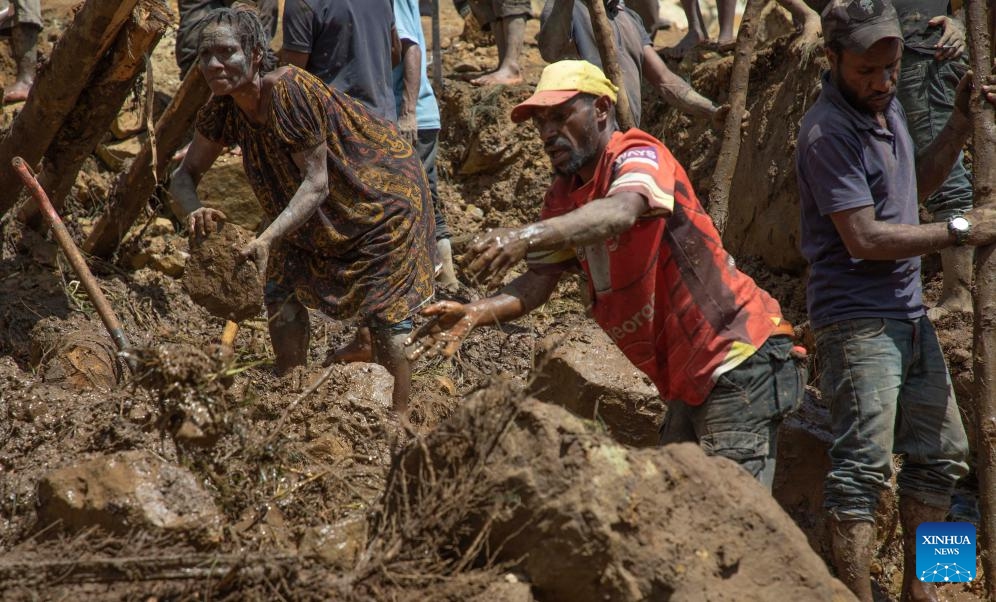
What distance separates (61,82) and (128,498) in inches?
135

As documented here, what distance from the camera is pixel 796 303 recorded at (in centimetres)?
657

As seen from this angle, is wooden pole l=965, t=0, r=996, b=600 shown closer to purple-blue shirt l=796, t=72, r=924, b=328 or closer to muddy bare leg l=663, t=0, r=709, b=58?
purple-blue shirt l=796, t=72, r=924, b=328

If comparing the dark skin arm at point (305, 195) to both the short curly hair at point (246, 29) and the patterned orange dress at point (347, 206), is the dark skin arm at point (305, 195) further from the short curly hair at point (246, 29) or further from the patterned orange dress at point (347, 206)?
the short curly hair at point (246, 29)

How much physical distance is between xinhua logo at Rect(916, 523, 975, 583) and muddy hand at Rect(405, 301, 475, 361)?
1.72 metres

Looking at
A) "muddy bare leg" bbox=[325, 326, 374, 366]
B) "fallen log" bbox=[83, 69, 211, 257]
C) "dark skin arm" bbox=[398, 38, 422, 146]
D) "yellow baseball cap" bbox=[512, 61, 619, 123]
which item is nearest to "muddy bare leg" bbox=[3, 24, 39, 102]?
"fallen log" bbox=[83, 69, 211, 257]

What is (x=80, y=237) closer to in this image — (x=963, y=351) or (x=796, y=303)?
(x=796, y=303)

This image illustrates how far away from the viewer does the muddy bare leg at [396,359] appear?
15.2 feet

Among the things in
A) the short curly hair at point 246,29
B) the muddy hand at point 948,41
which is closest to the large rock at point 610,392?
the short curly hair at point 246,29

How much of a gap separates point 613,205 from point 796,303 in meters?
3.93

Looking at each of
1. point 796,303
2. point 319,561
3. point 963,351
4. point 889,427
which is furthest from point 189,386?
point 796,303

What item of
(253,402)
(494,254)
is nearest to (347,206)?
(253,402)

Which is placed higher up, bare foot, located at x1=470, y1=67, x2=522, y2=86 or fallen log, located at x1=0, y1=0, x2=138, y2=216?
bare foot, located at x1=470, y1=67, x2=522, y2=86

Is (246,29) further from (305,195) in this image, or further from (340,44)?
(340,44)

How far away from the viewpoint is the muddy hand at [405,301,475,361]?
Result: 120 inches
